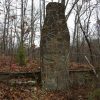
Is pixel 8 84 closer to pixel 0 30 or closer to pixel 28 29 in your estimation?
pixel 28 29

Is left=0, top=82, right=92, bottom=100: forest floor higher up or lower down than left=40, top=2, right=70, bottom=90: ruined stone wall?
lower down

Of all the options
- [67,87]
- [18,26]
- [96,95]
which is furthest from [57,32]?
[18,26]

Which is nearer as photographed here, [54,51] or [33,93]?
[33,93]

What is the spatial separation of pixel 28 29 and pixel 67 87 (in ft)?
38.5

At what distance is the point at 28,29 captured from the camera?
22.7 meters

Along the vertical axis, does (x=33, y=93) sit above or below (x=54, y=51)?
below

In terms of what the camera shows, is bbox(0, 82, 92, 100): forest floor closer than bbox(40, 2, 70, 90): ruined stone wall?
Yes

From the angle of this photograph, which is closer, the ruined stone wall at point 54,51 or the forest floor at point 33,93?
the forest floor at point 33,93

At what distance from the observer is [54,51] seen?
11859mm

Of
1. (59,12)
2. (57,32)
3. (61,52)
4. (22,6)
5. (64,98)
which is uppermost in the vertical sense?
(22,6)

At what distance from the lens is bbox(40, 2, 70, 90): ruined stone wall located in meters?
11.8

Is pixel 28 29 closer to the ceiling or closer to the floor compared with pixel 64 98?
closer to the ceiling

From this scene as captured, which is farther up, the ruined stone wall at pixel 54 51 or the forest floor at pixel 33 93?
the ruined stone wall at pixel 54 51

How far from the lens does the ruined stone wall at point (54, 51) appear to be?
11.8 metres
